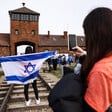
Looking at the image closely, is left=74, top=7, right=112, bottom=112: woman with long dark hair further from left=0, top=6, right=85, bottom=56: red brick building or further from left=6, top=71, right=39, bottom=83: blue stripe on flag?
left=0, top=6, right=85, bottom=56: red brick building

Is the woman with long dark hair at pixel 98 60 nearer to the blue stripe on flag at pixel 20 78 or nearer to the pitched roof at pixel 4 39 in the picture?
the blue stripe on flag at pixel 20 78

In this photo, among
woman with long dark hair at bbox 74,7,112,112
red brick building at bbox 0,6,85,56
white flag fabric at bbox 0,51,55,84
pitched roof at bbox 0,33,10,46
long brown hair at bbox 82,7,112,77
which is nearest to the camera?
woman with long dark hair at bbox 74,7,112,112

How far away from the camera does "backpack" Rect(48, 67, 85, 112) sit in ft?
7.38

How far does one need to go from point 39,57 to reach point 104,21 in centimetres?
813

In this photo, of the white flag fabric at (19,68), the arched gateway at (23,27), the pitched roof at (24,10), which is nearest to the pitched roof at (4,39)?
the arched gateway at (23,27)

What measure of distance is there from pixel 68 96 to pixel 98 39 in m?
0.48

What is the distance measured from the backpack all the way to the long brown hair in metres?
0.13

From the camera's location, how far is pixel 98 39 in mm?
2371

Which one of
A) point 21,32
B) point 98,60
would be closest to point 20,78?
point 98,60

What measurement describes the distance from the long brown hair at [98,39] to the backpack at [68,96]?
0.44 ft

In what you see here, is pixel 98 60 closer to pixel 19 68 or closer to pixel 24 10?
pixel 19 68

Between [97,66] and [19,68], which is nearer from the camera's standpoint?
[97,66]

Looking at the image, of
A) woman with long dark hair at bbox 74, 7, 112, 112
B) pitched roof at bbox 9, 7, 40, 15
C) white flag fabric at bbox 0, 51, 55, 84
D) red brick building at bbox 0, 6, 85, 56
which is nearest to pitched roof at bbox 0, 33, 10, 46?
red brick building at bbox 0, 6, 85, 56

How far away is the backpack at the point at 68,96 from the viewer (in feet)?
7.38
